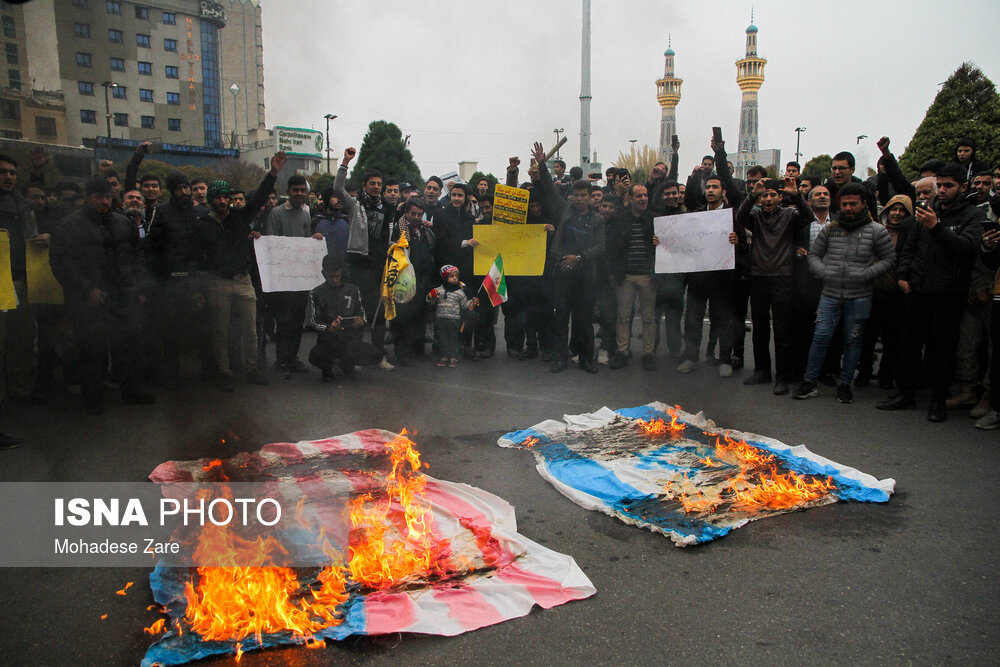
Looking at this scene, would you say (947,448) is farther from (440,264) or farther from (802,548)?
(440,264)

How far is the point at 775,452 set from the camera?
4.93 meters

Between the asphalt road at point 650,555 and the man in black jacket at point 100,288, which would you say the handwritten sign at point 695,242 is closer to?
the asphalt road at point 650,555

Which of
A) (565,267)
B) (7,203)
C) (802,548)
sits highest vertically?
(7,203)

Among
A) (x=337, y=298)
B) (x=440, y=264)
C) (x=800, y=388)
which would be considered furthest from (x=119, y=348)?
(x=800, y=388)

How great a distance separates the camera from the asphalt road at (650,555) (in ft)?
8.91

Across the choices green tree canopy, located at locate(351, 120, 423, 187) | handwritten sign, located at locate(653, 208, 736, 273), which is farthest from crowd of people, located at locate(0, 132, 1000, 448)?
green tree canopy, located at locate(351, 120, 423, 187)

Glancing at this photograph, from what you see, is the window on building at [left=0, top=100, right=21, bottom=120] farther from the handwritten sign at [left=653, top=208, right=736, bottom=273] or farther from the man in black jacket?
the handwritten sign at [left=653, top=208, right=736, bottom=273]

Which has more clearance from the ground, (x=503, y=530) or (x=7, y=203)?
(x=7, y=203)

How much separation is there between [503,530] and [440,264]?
553 centimetres

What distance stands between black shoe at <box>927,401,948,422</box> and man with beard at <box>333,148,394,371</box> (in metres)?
5.57

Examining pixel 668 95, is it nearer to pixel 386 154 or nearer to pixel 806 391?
pixel 386 154

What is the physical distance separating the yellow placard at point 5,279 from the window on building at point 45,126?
61.9 inches

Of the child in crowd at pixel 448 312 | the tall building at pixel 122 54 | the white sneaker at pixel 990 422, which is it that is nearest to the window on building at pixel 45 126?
the tall building at pixel 122 54

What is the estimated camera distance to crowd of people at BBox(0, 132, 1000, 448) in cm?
606
